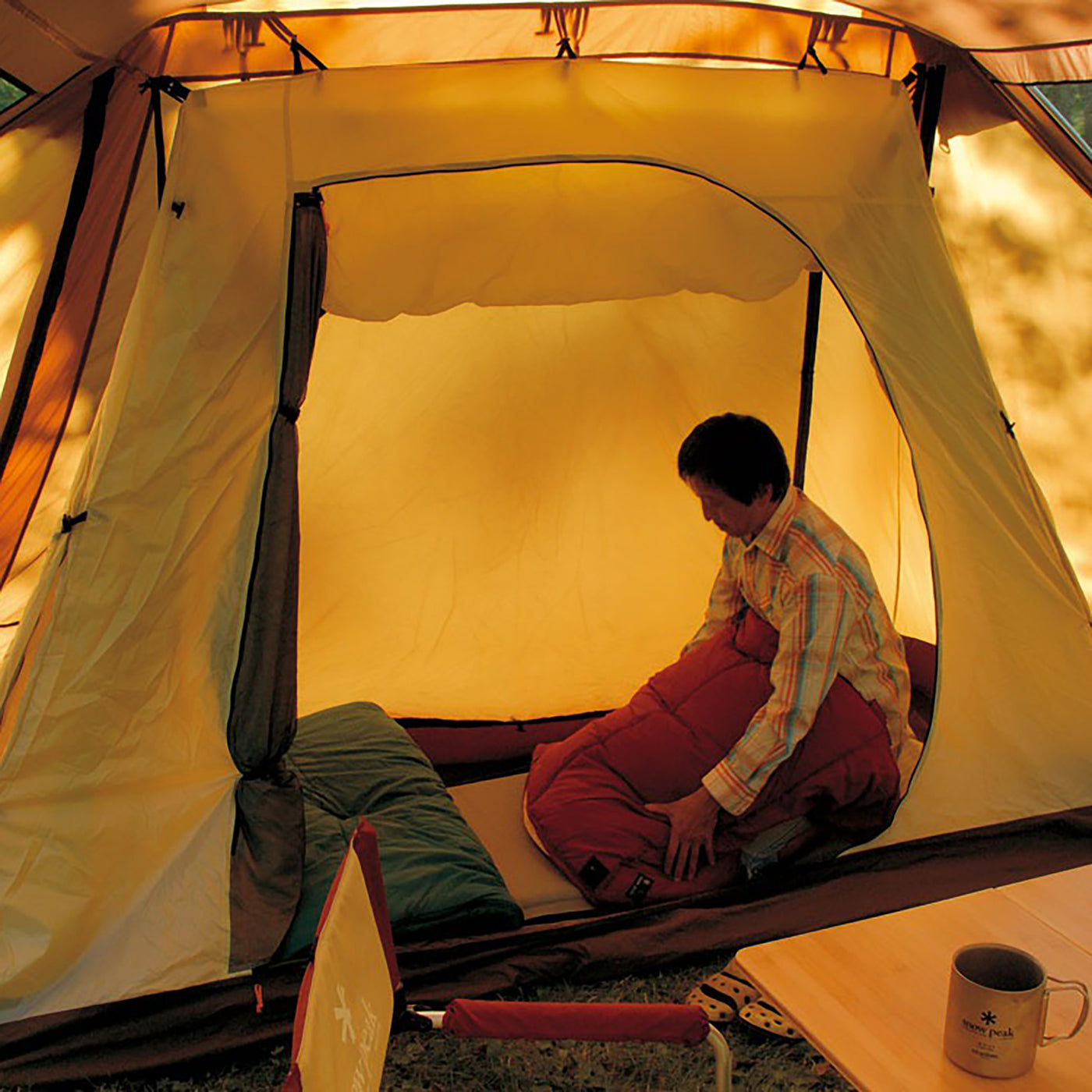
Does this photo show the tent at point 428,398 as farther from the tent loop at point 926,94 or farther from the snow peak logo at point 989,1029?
the snow peak logo at point 989,1029

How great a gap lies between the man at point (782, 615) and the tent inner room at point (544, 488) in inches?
30.0

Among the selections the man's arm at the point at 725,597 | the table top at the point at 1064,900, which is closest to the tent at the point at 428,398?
the man's arm at the point at 725,597

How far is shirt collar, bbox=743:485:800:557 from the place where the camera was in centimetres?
238

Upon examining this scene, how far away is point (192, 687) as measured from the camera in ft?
6.93

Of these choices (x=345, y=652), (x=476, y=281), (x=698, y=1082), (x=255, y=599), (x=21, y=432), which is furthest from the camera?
(x=345, y=652)

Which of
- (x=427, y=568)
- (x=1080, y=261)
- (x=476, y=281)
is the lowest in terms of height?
(x=427, y=568)

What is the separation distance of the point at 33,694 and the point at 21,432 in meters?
0.96

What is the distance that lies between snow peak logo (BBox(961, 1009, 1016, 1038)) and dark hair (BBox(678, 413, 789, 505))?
4.29 feet

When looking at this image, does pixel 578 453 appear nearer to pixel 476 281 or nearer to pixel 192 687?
pixel 476 281

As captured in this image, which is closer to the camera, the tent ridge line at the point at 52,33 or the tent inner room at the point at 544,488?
the tent ridge line at the point at 52,33

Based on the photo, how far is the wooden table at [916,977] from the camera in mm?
1128

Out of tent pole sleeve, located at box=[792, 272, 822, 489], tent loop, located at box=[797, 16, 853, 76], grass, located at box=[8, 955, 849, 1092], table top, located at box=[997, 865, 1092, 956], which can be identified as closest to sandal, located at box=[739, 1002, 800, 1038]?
grass, located at box=[8, 955, 849, 1092]

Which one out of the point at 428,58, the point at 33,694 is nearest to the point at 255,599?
the point at 33,694

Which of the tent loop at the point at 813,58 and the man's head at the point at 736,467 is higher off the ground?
the tent loop at the point at 813,58
